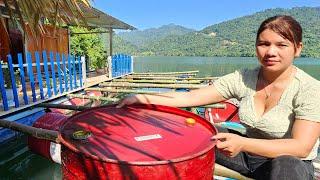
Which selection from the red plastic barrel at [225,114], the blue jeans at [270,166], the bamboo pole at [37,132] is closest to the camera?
the blue jeans at [270,166]

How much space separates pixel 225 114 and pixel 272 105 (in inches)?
216

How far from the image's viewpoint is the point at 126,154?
1762 millimetres

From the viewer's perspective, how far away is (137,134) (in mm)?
2037

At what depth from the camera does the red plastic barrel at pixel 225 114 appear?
738cm

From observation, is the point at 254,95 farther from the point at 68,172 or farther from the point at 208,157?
the point at 68,172

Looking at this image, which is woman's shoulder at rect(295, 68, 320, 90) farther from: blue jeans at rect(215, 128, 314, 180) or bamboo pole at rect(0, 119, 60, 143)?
bamboo pole at rect(0, 119, 60, 143)

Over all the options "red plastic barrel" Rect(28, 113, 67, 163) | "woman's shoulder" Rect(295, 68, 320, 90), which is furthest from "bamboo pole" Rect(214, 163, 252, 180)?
"red plastic barrel" Rect(28, 113, 67, 163)

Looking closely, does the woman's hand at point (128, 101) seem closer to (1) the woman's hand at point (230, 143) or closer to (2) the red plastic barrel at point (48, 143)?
(1) the woman's hand at point (230, 143)

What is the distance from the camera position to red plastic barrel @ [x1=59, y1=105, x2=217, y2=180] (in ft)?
5.47

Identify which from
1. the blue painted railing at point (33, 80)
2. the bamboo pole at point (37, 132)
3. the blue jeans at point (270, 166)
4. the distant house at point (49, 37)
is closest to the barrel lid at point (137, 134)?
the blue jeans at point (270, 166)

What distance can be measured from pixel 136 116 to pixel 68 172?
690 millimetres

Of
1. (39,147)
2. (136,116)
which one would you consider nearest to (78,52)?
(39,147)

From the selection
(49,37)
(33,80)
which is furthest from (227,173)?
(49,37)

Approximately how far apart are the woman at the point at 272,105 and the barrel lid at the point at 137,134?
160 mm
